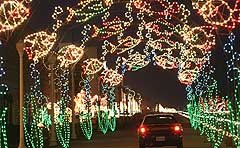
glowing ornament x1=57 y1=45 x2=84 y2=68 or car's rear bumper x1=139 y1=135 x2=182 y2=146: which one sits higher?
glowing ornament x1=57 y1=45 x2=84 y2=68

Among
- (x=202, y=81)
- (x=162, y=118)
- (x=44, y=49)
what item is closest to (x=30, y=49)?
(x=44, y=49)

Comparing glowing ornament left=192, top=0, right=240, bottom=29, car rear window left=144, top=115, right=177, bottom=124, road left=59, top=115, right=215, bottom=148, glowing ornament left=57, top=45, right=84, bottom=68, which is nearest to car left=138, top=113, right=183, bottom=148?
car rear window left=144, top=115, right=177, bottom=124

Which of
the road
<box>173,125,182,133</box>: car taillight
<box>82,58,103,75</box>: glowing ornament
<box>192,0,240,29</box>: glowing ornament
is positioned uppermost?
<box>82,58,103,75</box>: glowing ornament

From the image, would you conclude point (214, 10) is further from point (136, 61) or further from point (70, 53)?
point (136, 61)

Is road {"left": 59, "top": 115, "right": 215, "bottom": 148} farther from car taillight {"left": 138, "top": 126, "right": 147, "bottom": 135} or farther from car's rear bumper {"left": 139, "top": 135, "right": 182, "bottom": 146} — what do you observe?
car taillight {"left": 138, "top": 126, "right": 147, "bottom": 135}

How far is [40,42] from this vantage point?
25734mm

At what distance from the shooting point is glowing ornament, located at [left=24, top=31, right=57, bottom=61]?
24859mm

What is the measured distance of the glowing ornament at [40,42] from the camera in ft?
81.6

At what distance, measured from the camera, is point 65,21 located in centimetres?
2320

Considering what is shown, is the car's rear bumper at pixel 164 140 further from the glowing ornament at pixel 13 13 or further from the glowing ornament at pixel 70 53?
the glowing ornament at pixel 13 13

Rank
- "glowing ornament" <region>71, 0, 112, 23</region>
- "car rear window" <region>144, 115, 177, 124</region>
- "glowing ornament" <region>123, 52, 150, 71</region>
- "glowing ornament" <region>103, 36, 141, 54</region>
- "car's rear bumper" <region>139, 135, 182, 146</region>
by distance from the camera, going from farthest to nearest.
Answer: "glowing ornament" <region>123, 52, 150, 71</region> < "glowing ornament" <region>103, 36, 141, 54</region> < "car rear window" <region>144, 115, 177, 124</region> < "car's rear bumper" <region>139, 135, 182, 146</region> < "glowing ornament" <region>71, 0, 112, 23</region>

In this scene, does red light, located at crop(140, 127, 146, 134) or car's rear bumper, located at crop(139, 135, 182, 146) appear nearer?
car's rear bumper, located at crop(139, 135, 182, 146)

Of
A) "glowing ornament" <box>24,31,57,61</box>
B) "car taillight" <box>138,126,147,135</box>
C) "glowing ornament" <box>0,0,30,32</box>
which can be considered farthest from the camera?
"car taillight" <box>138,126,147,135</box>

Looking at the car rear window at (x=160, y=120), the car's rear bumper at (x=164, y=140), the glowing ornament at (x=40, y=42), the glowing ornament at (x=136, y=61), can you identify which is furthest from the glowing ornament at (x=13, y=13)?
the glowing ornament at (x=136, y=61)
